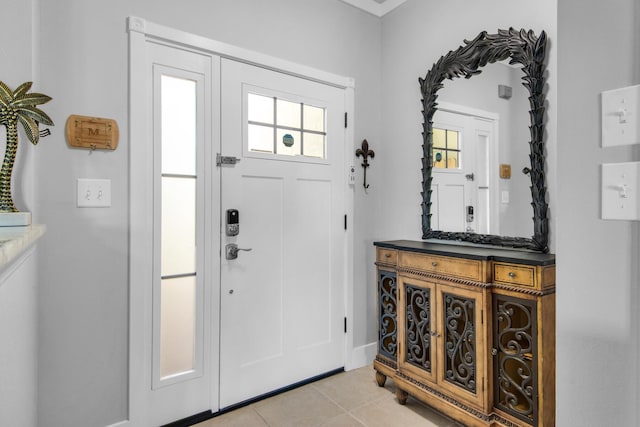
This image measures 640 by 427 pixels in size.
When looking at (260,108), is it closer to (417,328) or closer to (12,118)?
(12,118)

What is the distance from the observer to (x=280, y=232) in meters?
2.31

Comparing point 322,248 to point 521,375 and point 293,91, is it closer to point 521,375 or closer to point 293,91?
point 293,91

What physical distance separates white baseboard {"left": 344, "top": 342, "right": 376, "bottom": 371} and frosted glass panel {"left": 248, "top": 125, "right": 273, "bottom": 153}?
1.61 metres

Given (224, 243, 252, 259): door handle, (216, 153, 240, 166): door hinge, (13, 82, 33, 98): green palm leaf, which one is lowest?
(224, 243, 252, 259): door handle

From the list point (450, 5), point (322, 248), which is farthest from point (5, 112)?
point (450, 5)

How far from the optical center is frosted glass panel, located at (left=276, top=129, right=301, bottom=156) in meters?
2.31

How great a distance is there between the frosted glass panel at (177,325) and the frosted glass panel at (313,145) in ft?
3.64

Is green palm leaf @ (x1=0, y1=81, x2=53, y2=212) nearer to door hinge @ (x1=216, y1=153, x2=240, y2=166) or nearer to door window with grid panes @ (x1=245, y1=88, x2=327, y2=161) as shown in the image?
door hinge @ (x1=216, y1=153, x2=240, y2=166)

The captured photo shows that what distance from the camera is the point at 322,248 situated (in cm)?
252

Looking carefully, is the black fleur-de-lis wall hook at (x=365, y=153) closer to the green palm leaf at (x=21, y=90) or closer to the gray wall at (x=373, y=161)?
the gray wall at (x=373, y=161)

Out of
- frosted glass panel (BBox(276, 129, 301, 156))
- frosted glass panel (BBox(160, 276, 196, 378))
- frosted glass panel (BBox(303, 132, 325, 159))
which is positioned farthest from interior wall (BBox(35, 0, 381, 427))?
frosted glass panel (BBox(303, 132, 325, 159))

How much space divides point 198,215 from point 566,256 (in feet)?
5.64

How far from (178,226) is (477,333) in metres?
1.66

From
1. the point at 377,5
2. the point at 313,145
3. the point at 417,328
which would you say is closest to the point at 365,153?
the point at 313,145
